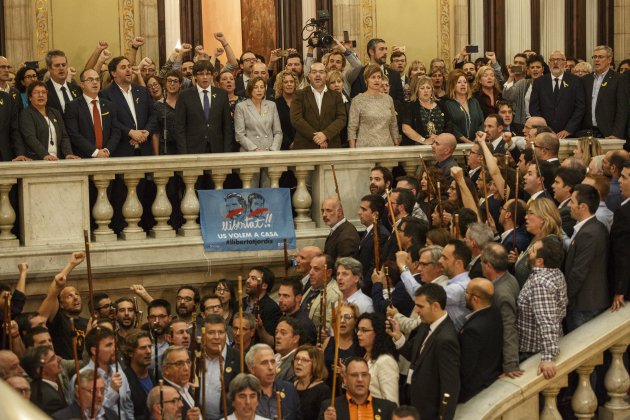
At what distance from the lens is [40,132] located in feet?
27.0

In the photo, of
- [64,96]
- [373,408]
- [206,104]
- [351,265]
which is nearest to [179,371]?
[373,408]

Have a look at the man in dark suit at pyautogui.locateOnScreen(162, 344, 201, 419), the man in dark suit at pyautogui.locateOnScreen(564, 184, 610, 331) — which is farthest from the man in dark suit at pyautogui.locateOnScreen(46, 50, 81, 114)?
the man in dark suit at pyautogui.locateOnScreen(564, 184, 610, 331)

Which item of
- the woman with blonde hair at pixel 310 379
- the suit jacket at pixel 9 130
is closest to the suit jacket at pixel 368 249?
the woman with blonde hair at pixel 310 379

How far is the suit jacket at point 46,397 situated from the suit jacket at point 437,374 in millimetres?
2001

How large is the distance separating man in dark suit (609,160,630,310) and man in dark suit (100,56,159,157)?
4.08 meters

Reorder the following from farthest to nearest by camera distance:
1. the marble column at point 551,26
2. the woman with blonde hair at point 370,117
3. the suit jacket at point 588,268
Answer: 1. the marble column at point 551,26
2. the woman with blonde hair at point 370,117
3. the suit jacket at point 588,268

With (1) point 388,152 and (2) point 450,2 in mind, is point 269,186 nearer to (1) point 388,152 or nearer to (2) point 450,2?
(1) point 388,152

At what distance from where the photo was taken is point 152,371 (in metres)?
6.51

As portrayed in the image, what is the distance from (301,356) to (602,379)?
208 cm

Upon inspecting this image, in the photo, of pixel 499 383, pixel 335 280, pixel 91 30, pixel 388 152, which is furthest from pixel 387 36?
pixel 499 383

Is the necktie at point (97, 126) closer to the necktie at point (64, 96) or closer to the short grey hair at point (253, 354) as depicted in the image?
the necktie at point (64, 96)

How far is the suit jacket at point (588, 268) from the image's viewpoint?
6.53 m

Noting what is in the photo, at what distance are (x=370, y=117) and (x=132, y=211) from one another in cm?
251

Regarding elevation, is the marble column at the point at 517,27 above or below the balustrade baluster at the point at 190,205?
above
